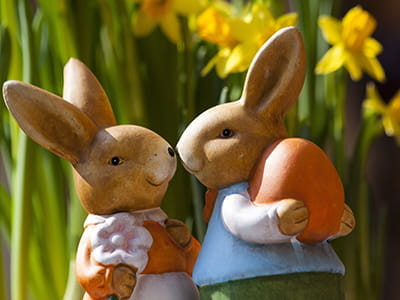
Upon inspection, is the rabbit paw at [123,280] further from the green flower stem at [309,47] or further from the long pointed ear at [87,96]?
the green flower stem at [309,47]

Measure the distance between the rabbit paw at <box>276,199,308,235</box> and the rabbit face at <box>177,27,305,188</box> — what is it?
0.18 feet

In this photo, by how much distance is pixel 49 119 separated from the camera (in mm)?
464

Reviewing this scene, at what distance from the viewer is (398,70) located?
139cm

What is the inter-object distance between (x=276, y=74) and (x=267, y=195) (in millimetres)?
99

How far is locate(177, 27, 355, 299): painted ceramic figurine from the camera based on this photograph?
426mm

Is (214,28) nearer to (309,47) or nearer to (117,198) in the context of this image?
(309,47)

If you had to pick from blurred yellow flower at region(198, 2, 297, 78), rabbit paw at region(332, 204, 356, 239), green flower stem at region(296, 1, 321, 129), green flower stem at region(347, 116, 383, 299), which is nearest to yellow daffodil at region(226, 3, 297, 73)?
blurred yellow flower at region(198, 2, 297, 78)

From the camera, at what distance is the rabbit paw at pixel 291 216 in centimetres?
41

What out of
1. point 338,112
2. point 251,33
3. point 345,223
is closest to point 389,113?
point 338,112

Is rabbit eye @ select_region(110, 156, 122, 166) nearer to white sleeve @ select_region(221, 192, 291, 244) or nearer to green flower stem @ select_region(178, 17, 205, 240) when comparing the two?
white sleeve @ select_region(221, 192, 291, 244)

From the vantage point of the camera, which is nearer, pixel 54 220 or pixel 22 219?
pixel 22 219

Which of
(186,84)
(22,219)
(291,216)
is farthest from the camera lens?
(186,84)

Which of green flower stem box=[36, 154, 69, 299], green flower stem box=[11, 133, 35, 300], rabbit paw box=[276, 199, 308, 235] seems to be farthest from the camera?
green flower stem box=[36, 154, 69, 299]

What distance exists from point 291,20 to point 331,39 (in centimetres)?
10
